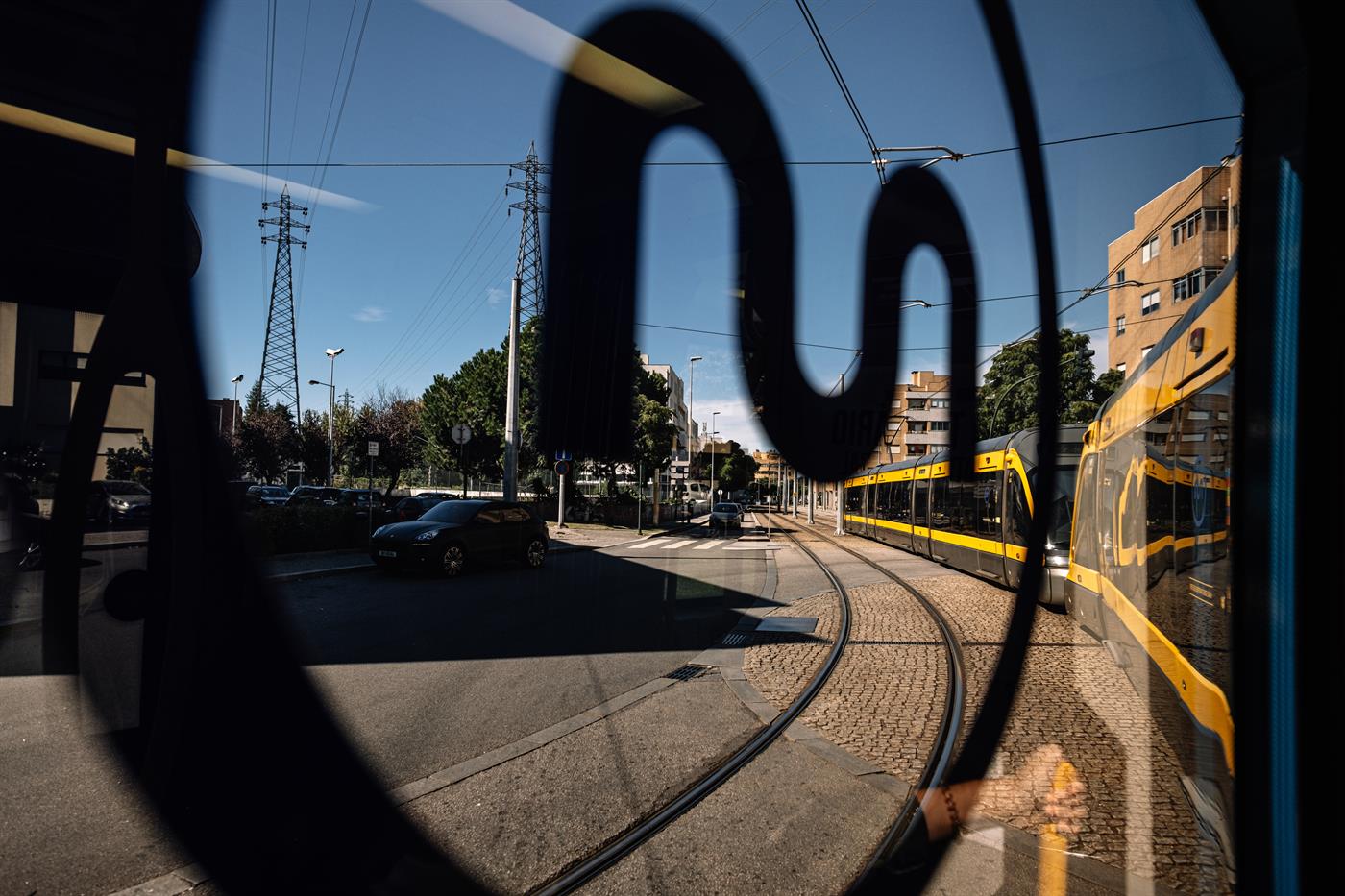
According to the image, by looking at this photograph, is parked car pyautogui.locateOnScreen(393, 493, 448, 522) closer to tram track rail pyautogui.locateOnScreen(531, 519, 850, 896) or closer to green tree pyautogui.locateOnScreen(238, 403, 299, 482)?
green tree pyautogui.locateOnScreen(238, 403, 299, 482)

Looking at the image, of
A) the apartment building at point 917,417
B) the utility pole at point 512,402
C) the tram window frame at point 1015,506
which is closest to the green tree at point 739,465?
the apartment building at point 917,417

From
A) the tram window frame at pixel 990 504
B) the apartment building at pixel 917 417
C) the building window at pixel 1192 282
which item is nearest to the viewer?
the building window at pixel 1192 282

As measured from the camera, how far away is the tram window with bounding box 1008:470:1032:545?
26.2ft

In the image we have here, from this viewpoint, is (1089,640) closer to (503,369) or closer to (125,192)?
(503,369)

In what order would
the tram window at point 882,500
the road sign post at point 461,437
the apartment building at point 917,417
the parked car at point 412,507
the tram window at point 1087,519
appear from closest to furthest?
the apartment building at point 917,417 → the road sign post at point 461,437 → the tram window at point 1087,519 → the tram window at point 882,500 → the parked car at point 412,507

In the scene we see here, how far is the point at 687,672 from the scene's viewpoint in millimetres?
5719

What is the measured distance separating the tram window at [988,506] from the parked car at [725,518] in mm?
13027

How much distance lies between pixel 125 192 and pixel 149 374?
773 mm

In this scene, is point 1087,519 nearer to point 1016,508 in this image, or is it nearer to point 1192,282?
point 1016,508

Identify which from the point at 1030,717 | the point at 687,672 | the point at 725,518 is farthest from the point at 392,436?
the point at 725,518

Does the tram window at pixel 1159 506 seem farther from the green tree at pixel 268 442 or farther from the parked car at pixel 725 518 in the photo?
the parked car at pixel 725 518

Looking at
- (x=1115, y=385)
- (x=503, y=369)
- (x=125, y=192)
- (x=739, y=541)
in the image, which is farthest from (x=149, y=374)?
(x=739, y=541)

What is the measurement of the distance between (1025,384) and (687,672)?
348cm

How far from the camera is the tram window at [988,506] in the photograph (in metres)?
8.60
